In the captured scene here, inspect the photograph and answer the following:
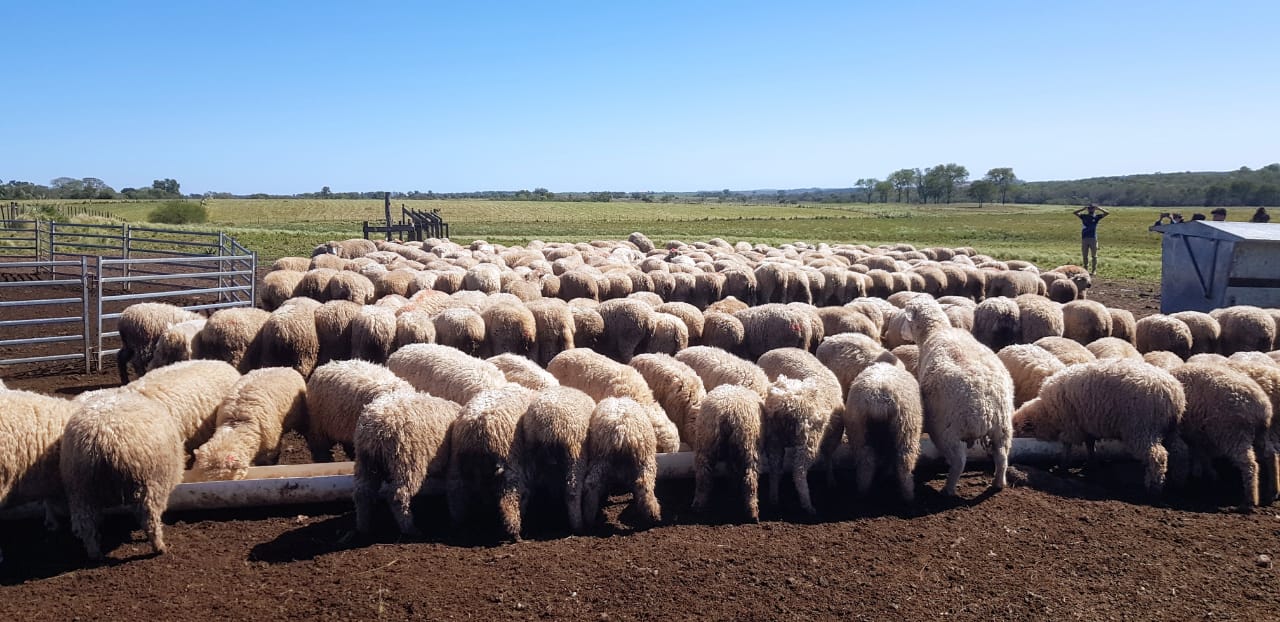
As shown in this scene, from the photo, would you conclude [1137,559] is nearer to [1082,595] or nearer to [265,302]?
[1082,595]

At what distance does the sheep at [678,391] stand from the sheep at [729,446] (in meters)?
0.88

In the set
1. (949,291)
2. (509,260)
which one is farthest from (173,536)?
(949,291)

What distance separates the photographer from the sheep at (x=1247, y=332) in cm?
1125

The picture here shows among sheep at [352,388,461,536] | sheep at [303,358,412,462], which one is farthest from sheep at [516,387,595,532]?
sheep at [303,358,412,462]

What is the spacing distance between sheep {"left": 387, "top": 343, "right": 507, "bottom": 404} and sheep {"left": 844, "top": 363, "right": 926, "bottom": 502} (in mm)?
3354

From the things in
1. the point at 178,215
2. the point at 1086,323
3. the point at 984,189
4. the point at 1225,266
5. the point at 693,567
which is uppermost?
the point at 984,189

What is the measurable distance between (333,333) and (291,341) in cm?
61

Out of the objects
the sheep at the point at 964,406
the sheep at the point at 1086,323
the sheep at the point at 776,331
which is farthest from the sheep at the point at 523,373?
the sheep at the point at 1086,323

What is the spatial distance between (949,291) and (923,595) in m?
13.9

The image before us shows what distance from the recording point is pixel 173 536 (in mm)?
5711

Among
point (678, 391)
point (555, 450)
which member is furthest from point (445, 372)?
point (678, 391)

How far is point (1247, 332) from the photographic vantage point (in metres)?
11.3

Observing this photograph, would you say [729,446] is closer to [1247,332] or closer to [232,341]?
[232,341]

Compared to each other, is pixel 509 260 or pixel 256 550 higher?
pixel 509 260
